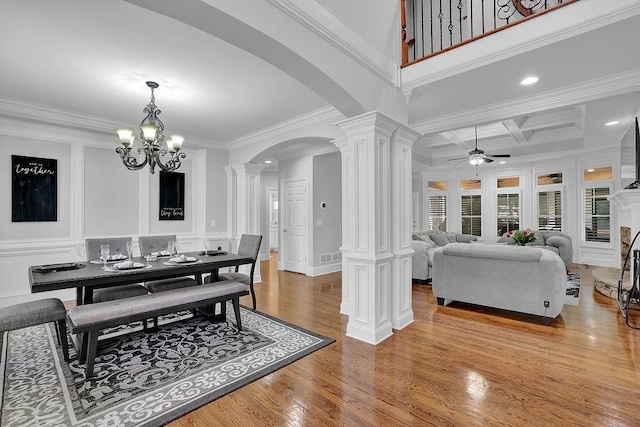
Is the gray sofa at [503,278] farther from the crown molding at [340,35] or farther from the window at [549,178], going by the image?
the window at [549,178]

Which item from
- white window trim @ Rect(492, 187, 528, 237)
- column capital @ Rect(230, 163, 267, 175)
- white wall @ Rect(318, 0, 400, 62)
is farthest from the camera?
white window trim @ Rect(492, 187, 528, 237)

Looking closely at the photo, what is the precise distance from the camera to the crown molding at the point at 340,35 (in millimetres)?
2302

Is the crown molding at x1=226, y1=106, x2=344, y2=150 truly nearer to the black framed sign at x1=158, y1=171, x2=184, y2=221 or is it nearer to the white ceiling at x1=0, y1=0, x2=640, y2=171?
the white ceiling at x1=0, y1=0, x2=640, y2=171

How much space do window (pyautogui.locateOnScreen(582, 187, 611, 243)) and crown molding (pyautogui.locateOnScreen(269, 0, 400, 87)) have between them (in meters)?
6.44

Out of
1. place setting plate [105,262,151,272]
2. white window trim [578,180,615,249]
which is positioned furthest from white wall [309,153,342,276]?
white window trim [578,180,615,249]

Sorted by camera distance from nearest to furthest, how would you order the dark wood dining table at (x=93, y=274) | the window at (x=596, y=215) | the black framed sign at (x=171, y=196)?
the dark wood dining table at (x=93, y=274) < the black framed sign at (x=171, y=196) < the window at (x=596, y=215)

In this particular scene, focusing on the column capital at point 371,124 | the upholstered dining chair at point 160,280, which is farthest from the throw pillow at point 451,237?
the upholstered dining chair at point 160,280

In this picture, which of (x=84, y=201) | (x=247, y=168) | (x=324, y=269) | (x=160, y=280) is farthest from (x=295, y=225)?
(x=84, y=201)

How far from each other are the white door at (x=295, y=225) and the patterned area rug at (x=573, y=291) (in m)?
4.48

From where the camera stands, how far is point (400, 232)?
11.2ft

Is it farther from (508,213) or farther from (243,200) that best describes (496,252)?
(508,213)

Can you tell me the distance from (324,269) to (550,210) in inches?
235

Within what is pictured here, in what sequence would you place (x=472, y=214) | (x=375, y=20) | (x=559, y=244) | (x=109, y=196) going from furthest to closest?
(x=472, y=214) < (x=559, y=244) < (x=109, y=196) < (x=375, y=20)

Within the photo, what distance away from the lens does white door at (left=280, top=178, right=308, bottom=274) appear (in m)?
6.61
